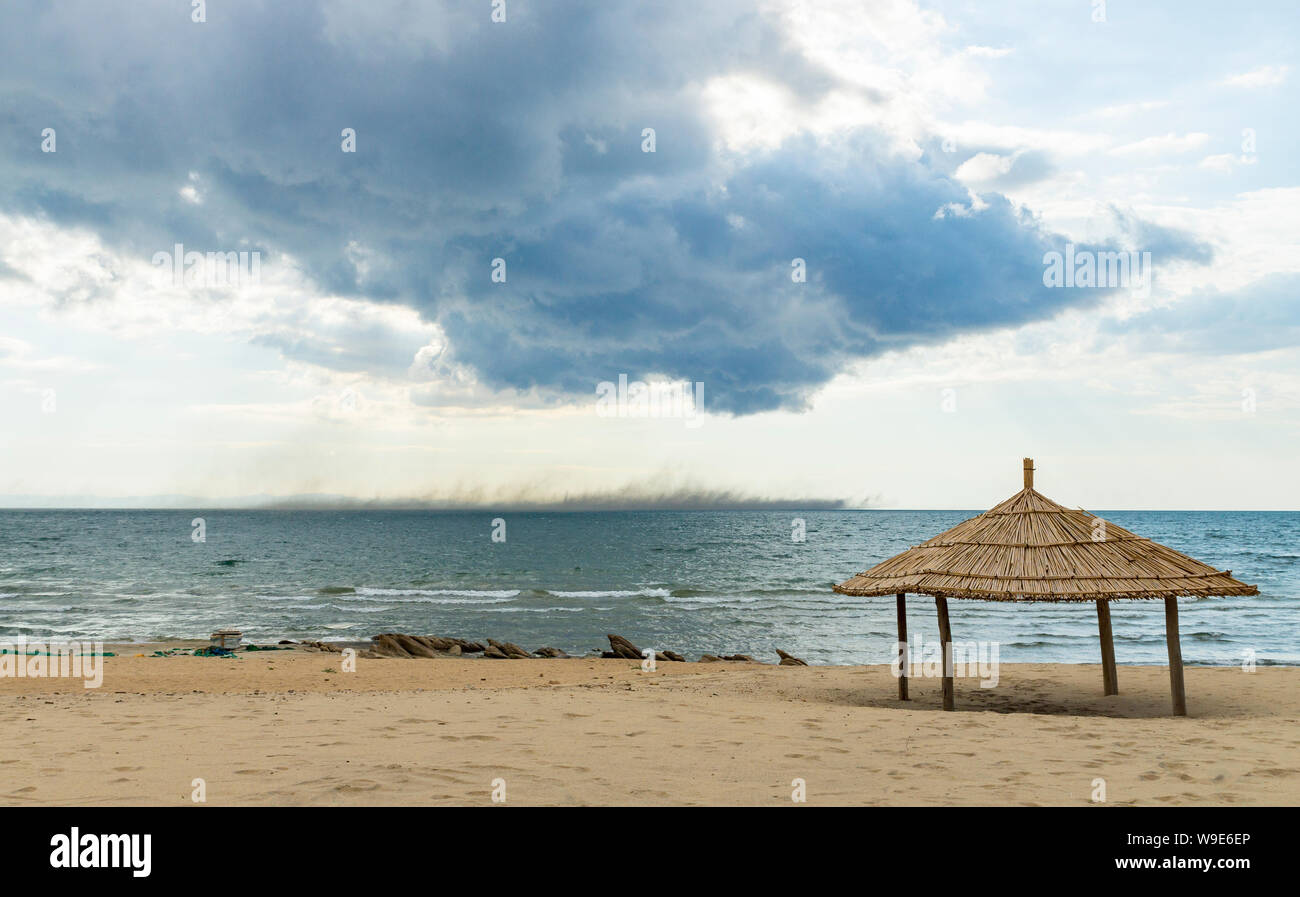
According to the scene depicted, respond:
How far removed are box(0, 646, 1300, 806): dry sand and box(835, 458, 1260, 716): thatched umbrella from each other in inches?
55.4

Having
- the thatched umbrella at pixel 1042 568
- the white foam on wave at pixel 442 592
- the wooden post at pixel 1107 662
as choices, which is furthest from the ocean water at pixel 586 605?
the thatched umbrella at pixel 1042 568

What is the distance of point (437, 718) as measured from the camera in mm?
9367

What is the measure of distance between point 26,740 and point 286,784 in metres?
3.71

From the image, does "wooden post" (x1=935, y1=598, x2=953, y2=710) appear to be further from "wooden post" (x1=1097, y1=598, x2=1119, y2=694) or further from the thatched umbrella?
"wooden post" (x1=1097, y1=598, x2=1119, y2=694)

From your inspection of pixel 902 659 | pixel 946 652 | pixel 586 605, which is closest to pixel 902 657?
pixel 902 659

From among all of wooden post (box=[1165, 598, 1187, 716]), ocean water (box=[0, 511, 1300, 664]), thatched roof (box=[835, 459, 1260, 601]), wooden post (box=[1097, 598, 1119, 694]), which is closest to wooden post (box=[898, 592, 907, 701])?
thatched roof (box=[835, 459, 1260, 601])

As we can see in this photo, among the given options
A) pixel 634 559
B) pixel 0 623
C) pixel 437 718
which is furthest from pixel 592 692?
pixel 634 559

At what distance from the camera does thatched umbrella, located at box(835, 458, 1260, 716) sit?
31.0 ft

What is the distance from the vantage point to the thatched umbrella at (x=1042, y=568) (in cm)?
944

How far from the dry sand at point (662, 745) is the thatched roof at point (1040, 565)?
57.7 inches

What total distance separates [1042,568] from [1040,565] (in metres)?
0.05

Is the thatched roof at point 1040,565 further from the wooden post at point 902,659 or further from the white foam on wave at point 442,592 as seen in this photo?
the white foam on wave at point 442,592
